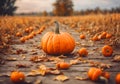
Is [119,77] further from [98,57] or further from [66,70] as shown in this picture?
[98,57]

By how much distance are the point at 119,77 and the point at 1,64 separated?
2.05 m

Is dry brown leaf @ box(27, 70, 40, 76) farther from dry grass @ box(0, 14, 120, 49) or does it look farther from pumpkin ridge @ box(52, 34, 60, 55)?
dry grass @ box(0, 14, 120, 49)

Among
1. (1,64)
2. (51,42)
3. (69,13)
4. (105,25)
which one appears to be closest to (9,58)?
(1,64)

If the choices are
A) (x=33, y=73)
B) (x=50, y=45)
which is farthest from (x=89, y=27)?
(x=33, y=73)

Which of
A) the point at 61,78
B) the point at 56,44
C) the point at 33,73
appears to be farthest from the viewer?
the point at 56,44

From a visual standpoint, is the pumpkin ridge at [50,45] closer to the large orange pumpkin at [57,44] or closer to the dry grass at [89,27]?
the large orange pumpkin at [57,44]

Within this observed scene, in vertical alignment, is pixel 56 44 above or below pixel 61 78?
above

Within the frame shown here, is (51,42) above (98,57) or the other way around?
above

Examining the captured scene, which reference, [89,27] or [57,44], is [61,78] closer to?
[57,44]

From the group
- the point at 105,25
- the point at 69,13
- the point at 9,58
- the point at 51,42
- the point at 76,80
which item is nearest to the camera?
the point at 76,80

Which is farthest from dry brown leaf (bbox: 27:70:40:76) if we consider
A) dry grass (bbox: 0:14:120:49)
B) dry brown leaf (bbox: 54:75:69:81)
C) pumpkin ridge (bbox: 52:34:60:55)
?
dry grass (bbox: 0:14:120:49)

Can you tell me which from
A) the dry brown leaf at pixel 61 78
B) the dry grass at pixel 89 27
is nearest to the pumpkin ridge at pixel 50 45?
the dry grass at pixel 89 27

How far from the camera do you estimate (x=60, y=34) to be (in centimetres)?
510

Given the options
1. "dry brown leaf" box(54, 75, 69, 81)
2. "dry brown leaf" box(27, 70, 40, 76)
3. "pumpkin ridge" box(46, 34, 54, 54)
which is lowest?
"dry brown leaf" box(54, 75, 69, 81)
